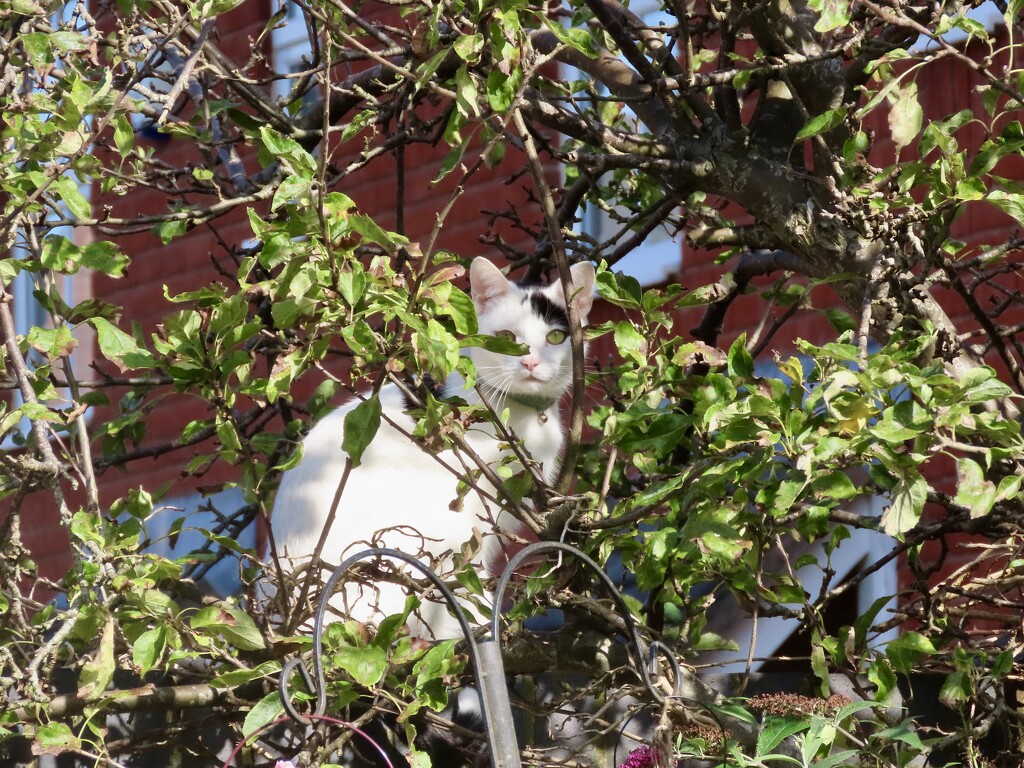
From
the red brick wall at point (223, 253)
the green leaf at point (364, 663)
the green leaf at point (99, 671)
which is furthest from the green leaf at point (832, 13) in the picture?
the red brick wall at point (223, 253)

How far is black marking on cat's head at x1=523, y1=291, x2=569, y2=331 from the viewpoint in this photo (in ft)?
10.8

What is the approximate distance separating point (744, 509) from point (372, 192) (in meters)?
3.71

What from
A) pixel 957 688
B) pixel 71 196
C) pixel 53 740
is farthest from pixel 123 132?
pixel 957 688

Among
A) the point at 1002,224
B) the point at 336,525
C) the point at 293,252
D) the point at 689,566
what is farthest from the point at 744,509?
the point at 1002,224

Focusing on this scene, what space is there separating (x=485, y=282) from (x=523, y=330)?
16cm

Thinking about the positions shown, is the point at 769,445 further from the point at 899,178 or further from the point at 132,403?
the point at 132,403

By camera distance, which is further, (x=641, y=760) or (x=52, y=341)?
(x=52, y=341)

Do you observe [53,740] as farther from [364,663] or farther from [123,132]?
[123,132]

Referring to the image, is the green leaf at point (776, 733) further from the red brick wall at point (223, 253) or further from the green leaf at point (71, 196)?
the red brick wall at point (223, 253)

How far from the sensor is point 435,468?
9.51 ft

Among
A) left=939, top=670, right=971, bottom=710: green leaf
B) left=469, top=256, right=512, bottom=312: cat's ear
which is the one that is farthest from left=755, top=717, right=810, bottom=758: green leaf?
left=469, top=256, right=512, bottom=312: cat's ear

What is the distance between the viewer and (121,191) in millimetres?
2420

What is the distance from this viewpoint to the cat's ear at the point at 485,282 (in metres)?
3.21

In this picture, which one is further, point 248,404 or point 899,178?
point 248,404
